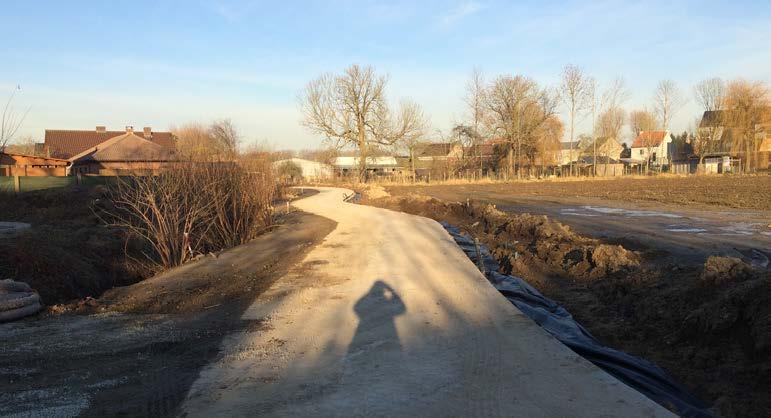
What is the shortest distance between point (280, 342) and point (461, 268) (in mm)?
4363

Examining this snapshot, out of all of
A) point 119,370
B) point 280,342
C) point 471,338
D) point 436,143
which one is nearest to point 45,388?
point 119,370

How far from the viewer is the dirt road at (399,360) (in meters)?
4.02

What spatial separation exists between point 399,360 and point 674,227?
12.5 metres

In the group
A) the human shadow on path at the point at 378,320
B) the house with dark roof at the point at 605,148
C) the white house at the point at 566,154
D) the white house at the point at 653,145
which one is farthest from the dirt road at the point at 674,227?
the white house at the point at 653,145

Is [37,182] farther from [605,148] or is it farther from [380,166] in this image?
[605,148]

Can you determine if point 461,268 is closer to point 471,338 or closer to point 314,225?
point 471,338

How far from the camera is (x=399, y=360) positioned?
5078 millimetres

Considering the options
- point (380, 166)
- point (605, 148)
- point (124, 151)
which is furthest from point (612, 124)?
point (124, 151)

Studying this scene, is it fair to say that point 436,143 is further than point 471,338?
Yes

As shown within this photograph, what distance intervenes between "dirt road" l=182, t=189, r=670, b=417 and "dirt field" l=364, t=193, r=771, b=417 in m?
1.15

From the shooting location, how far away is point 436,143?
66.5 meters

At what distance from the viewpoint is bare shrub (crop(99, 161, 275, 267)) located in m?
12.0

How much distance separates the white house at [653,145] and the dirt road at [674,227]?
71748 mm

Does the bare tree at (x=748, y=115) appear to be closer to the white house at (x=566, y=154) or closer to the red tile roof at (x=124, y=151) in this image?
the white house at (x=566, y=154)
